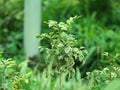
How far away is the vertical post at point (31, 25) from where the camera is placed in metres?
5.53

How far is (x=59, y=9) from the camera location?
652cm

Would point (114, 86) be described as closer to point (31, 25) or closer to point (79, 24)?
point (31, 25)

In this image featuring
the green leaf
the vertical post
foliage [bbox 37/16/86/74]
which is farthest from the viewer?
the vertical post

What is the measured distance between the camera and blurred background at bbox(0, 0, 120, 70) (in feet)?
18.1

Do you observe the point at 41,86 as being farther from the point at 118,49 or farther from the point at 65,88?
the point at 118,49

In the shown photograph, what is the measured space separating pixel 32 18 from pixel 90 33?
0.72 m

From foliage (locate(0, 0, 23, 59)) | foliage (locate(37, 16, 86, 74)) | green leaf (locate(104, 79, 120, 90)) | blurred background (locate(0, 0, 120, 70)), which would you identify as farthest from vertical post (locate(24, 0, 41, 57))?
green leaf (locate(104, 79, 120, 90))

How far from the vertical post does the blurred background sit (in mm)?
49

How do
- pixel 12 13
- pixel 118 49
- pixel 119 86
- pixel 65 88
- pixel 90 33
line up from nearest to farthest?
pixel 119 86
pixel 65 88
pixel 118 49
pixel 90 33
pixel 12 13

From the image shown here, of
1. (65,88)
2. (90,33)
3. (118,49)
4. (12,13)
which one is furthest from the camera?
(12,13)

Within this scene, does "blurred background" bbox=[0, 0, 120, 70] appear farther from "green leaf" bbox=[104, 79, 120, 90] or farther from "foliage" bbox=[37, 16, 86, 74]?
"green leaf" bbox=[104, 79, 120, 90]

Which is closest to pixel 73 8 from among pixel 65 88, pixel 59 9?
pixel 59 9

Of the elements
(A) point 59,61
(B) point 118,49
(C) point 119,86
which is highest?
(B) point 118,49

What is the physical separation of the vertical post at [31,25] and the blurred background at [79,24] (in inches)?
1.9
